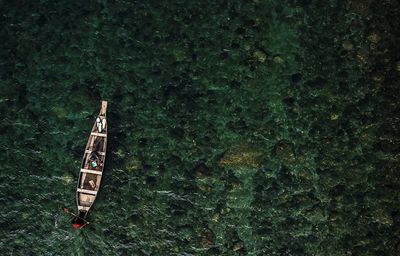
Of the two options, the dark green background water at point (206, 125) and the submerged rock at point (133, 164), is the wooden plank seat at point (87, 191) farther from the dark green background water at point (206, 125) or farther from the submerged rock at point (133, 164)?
the submerged rock at point (133, 164)

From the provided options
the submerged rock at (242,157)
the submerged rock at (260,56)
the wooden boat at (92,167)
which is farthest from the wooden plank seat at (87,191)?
the submerged rock at (260,56)

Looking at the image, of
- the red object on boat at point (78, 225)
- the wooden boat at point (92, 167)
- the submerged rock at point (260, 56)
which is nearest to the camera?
the red object on boat at point (78, 225)

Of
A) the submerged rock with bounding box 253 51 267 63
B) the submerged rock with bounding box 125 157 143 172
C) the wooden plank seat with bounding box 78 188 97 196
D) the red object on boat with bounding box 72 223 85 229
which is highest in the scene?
the submerged rock with bounding box 253 51 267 63

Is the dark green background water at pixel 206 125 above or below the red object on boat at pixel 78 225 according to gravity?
above

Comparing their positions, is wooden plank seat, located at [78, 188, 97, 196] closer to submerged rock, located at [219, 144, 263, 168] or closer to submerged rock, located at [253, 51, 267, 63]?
Result: submerged rock, located at [219, 144, 263, 168]

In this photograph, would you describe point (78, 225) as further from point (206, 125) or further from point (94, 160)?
point (206, 125)

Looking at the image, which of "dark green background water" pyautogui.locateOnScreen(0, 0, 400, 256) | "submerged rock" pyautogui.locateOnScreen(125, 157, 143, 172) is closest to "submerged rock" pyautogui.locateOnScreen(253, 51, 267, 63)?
"dark green background water" pyautogui.locateOnScreen(0, 0, 400, 256)

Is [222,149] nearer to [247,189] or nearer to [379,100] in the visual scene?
[247,189]
